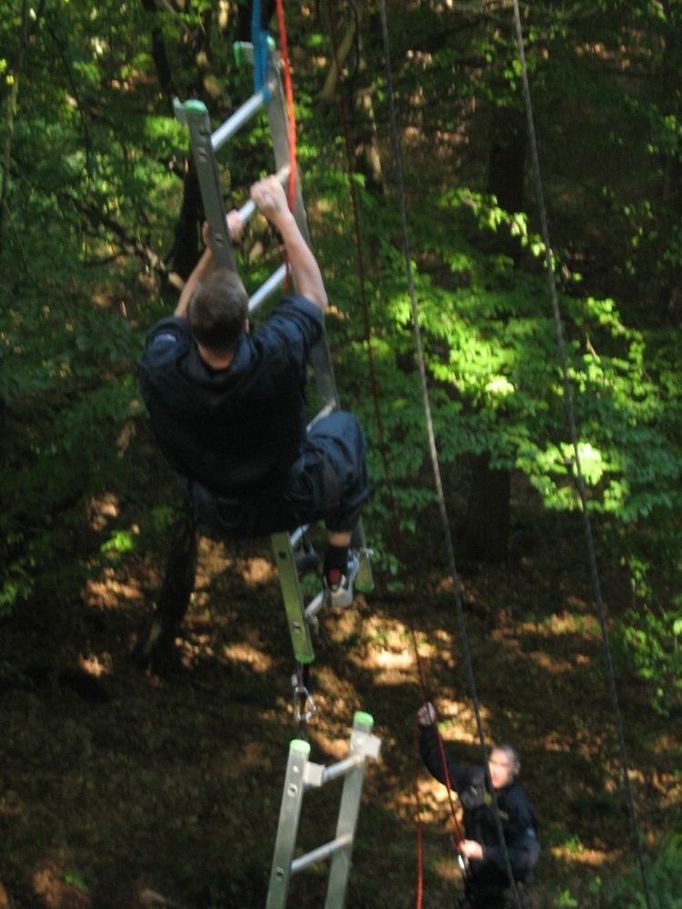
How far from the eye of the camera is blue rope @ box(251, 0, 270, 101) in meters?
3.84

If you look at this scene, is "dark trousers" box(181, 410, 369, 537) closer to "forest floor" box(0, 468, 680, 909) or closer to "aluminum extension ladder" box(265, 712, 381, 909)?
"aluminum extension ladder" box(265, 712, 381, 909)

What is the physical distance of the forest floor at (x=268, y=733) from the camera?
9.27m

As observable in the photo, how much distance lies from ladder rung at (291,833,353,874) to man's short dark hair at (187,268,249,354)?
1.96m

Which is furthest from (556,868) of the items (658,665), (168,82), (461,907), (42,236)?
(168,82)

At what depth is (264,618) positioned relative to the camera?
43.2 ft

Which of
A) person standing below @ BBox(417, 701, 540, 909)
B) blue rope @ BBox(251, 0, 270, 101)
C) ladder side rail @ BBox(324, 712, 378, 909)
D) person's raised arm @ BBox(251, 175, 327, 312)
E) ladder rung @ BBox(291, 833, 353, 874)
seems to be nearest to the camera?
person's raised arm @ BBox(251, 175, 327, 312)

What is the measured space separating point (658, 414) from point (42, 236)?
4.75 m

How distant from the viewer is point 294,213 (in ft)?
13.8

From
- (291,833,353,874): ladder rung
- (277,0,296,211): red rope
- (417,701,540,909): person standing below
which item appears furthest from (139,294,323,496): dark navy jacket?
(417,701,540,909): person standing below

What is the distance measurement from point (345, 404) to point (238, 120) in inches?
207

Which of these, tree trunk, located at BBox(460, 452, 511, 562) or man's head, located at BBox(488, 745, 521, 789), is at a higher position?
man's head, located at BBox(488, 745, 521, 789)

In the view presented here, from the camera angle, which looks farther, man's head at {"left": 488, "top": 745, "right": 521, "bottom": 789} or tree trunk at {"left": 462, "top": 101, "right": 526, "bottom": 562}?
tree trunk at {"left": 462, "top": 101, "right": 526, "bottom": 562}

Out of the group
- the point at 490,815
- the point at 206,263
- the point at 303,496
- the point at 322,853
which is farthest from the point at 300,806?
the point at 490,815

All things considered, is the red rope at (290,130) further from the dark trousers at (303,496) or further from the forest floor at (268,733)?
the forest floor at (268,733)
